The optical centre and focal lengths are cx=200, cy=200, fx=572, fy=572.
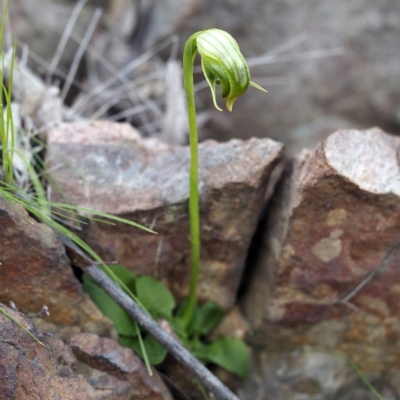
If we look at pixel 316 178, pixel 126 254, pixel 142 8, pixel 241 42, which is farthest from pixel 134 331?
pixel 142 8

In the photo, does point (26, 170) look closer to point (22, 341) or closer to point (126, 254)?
point (126, 254)

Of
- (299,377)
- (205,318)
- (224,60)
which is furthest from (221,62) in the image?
(299,377)

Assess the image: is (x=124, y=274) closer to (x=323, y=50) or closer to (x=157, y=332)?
(x=157, y=332)

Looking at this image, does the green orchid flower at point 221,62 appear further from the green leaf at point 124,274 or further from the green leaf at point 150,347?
the green leaf at point 150,347

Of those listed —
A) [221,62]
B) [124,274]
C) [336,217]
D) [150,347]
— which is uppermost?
[221,62]

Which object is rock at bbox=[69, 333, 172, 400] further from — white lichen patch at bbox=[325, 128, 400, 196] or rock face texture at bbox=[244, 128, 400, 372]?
white lichen patch at bbox=[325, 128, 400, 196]

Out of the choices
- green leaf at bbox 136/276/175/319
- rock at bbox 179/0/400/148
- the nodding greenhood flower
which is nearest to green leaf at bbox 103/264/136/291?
green leaf at bbox 136/276/175/319

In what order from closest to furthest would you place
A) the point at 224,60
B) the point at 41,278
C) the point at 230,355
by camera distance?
the point at 224,60, the point at 41,278, the point at 230,355
